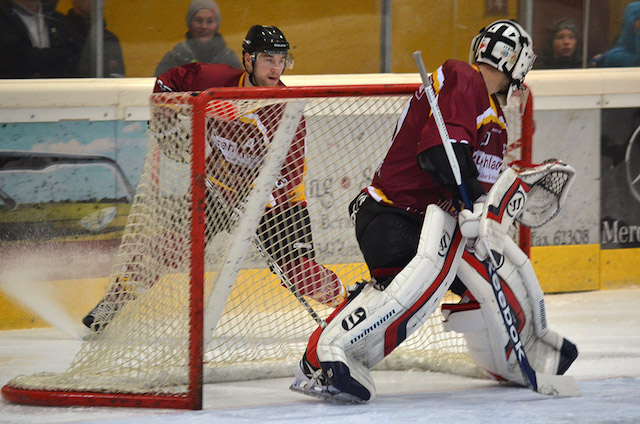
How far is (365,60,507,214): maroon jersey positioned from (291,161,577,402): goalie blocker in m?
0.10

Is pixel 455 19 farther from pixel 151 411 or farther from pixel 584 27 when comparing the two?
pixel 151 411

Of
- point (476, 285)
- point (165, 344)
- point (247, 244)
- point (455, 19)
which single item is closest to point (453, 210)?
point (476, 285)

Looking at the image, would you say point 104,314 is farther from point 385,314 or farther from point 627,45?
point 627,45

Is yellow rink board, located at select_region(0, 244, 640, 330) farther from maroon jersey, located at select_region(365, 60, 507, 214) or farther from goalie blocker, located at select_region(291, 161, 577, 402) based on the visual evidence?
maroon jersey, located at select_region(365, 60, 507, 214)

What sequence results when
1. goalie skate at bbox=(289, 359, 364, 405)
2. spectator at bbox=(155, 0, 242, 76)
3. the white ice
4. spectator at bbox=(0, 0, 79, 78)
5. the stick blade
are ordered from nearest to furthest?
the white ice < goalie skate at bbox=(289, 359, 364, 405) < the stick blade < spectator at bbox=(0, 0, 79, 78) < spectator at bbox=(155, 0, 242, 76)

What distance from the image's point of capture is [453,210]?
2914 millimetres

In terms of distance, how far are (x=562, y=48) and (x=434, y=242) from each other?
7.44 ft

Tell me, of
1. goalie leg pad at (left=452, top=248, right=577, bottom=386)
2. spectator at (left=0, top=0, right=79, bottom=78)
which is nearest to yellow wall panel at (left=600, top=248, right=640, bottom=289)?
goalie leg pad at (left=452, top=248, right=577, bottom=386)

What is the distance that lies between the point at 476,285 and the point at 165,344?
0.94 metres

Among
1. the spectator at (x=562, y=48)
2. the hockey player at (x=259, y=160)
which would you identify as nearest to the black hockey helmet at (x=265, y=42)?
the hockey player at (x=259, y=160)

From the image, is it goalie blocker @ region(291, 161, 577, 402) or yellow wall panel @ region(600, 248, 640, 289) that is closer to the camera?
goalie blocker @ region(291, 161, 577, 402)

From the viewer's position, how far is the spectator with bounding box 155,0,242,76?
4.25 metres

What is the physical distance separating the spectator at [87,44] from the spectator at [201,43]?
218 millimetres

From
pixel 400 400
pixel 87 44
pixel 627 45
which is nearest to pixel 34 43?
pixel 87 44
